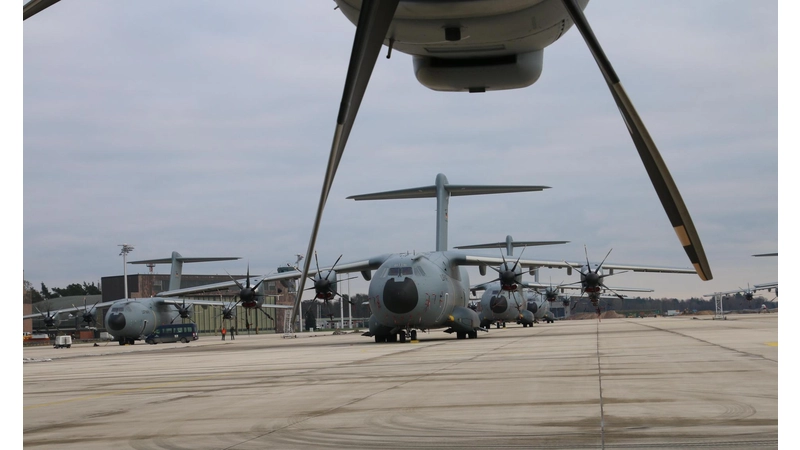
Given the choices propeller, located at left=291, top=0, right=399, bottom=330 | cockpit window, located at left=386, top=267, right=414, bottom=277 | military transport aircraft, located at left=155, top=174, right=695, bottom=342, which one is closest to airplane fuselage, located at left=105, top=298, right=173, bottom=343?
military transport aircraft, located at left=155, top=174, right=695, bottom=342

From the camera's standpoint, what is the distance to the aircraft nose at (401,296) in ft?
102

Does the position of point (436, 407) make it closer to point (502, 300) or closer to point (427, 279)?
point (427, 279)

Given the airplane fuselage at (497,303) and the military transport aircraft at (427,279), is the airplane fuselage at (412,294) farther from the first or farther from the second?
the airplane fuselage at (497,303)

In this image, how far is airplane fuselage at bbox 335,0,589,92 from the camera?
4402mm

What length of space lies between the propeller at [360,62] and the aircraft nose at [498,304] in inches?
2145

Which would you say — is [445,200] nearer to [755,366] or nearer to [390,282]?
[390,282]

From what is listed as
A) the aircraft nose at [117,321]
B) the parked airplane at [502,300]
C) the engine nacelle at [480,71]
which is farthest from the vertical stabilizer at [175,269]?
the engine nacelle at [480,71]

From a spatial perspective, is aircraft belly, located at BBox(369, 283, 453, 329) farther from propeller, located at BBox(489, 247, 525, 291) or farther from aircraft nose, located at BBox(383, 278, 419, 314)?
propeller, located at BBox(489, 247, 525, 291)

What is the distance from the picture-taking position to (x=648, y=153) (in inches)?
170

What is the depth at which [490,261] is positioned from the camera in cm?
3747

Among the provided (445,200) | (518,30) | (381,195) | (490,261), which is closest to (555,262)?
(490,261)

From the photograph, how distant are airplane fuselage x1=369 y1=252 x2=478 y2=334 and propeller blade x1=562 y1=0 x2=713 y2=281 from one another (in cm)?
2671

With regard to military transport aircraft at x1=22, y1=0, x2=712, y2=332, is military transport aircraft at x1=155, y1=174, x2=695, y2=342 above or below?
below

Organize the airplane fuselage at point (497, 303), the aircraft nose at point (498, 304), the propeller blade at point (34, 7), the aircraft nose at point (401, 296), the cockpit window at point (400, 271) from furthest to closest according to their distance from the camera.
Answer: the airplane fuselage at point (497, 303) → the aircraft nose at point (498, 304) → the cockpit window at point (400, 271) → the aircraft nose at point (401, 296) → the propeller blade at point (34, 7)
